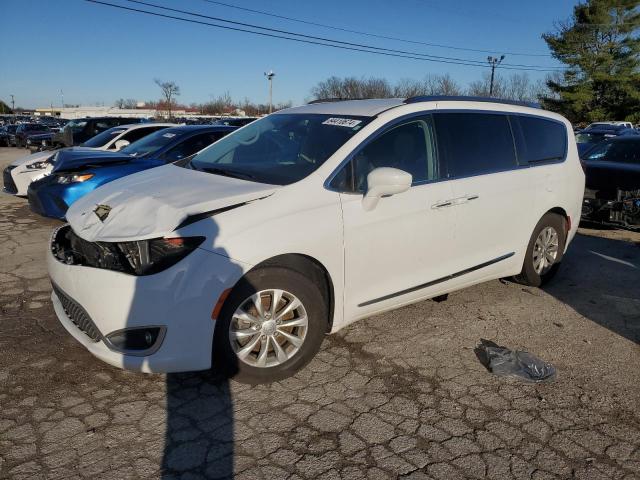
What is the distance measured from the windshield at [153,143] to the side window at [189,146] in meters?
0.18

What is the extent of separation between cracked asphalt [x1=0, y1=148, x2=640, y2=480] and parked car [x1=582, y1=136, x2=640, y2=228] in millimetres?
3074

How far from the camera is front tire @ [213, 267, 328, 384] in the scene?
2955 millimetres

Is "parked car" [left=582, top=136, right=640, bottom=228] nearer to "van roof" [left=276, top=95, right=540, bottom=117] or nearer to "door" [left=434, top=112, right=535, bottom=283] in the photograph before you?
"door" [left=434, top=112, right=535, bottom=283]

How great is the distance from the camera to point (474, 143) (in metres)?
4.18

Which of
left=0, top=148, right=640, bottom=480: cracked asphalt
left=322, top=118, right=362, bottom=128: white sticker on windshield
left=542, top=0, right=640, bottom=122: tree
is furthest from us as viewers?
left=542, top=0, right=640, bottom=122: tree

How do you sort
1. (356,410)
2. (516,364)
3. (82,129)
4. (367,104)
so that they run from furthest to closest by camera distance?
(82,129)
(367,104)
(516,364)
(356,410)

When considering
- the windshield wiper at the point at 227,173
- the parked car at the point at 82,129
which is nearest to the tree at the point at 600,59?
the parked car at the point at 82,129

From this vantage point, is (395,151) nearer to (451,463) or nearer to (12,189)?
(451,463)

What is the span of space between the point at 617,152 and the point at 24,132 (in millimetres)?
32731

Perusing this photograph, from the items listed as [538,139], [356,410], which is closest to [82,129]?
[538,139]

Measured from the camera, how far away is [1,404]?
2.94 m

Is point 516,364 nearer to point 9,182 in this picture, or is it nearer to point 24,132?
point 9,182

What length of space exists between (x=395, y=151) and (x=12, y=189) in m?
7.16

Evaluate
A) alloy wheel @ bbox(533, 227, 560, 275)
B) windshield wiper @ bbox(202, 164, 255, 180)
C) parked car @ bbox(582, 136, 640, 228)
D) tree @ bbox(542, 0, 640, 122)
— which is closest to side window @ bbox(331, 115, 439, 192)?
windshield wiper @ bbox(202, 164, 255, 180)
